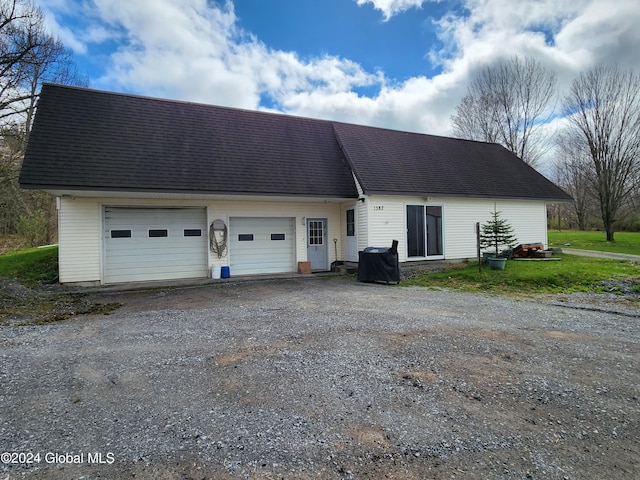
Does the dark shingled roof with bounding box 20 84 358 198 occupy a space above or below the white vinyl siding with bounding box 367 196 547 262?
above

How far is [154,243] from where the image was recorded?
10859mm

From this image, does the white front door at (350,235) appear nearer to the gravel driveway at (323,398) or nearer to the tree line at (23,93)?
the gravel driveway at (323,398)

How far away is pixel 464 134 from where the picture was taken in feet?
94.7

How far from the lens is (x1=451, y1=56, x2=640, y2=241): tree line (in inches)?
825

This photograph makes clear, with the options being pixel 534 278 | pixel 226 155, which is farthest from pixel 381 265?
pixel 226 155

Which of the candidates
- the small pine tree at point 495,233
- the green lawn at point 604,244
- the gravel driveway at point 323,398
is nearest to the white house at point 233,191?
the small pine tree at point 495,233

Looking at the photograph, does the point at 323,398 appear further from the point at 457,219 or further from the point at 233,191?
the point at 457,219

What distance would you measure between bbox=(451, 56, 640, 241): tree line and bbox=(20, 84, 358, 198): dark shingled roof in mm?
19084

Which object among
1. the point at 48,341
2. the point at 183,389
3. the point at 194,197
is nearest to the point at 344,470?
the point at 183,389

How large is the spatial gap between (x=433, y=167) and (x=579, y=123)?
15.6 m

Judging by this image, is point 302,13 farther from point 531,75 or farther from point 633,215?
point 633,215

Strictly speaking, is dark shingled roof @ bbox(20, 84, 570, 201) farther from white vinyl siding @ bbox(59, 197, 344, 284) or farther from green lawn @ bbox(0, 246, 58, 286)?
green lawn @ bbox(0, 246, 58, 286)

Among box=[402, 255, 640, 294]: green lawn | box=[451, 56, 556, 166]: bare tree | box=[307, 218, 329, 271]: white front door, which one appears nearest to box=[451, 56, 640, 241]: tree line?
box=[451, 56, 556, 166]: bare tree

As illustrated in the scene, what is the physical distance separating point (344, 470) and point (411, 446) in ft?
1.79
